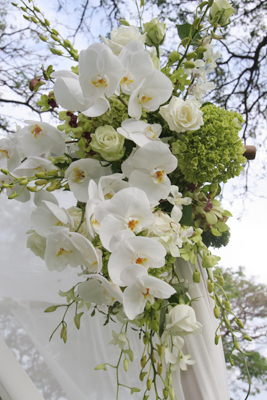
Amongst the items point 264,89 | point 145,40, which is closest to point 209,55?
point 145,40

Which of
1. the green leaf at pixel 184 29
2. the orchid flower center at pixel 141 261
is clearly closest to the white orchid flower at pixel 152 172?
the orchid flower center at pixel 141 261

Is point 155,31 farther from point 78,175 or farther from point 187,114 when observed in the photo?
point 78,175

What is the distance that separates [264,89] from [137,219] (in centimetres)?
229

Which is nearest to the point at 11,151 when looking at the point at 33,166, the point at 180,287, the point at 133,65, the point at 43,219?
the point at 33,166

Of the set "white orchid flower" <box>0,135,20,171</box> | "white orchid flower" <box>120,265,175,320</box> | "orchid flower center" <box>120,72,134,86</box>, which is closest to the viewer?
"white orchid flower" <box>120,265,175,320</box>

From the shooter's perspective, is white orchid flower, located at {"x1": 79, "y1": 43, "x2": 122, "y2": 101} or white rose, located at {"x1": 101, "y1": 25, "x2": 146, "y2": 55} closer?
white orchid flower, located at {"x1": 79, "y1": 43, "x2": 122, "y2": 101}

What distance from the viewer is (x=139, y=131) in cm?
52

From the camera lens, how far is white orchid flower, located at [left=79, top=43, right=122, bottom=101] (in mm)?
449

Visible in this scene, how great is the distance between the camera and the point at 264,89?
2359 millimetres

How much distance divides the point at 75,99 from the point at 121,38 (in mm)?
201

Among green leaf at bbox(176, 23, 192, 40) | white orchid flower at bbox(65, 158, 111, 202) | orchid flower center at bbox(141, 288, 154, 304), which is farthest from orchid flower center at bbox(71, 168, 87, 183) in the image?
green leaf at bbox(176, 23, 192, 40)

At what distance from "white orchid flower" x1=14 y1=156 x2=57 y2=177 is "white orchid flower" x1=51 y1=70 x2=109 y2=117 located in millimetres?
114

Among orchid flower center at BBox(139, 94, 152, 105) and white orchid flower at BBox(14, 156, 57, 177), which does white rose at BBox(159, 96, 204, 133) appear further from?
white orchid flower at BBox(14, 156, 57, 177)

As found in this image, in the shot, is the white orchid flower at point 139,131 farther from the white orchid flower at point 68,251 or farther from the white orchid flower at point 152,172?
the white orchid flower at point 68,251
